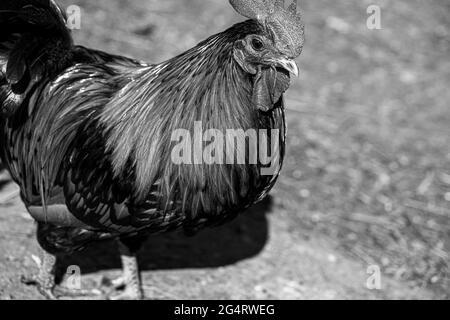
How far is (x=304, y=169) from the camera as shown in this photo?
6.36 meters

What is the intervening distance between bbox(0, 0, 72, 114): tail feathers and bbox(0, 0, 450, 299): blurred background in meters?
1.36

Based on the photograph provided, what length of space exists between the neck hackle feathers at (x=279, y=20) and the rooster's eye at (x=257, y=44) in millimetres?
81

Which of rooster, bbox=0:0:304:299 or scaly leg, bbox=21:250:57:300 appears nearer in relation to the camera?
rooster, bbox=0:0:304:299

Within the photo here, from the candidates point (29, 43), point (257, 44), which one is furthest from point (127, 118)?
point (257, 44)

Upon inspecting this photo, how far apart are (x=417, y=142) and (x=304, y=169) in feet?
4.21

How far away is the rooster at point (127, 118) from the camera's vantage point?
3750 mm

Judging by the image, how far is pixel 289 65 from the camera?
3.55 m

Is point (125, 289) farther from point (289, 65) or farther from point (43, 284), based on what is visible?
point (289, 65)

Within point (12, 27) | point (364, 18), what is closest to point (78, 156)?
point (12, 27)

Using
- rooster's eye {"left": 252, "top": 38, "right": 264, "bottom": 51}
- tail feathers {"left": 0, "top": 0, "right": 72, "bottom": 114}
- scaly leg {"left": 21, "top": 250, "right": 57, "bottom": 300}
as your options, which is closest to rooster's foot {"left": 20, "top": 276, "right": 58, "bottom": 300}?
scaly leg {"left": 21, "top": 250, "right": 57, "bottom": 300}

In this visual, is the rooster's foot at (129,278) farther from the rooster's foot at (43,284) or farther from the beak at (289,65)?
the beak at (289,65)

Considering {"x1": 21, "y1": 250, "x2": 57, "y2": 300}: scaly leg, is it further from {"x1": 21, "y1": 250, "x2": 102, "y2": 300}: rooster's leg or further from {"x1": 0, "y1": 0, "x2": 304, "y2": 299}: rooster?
{"x1": 0, "y1": 0, "x2": 304, "y2": 299}: rooster

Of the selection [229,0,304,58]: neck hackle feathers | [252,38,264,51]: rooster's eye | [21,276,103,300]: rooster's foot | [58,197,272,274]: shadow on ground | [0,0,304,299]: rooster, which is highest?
[229,0,304,58]: neck hackle feathers

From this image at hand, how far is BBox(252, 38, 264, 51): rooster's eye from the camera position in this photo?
3625 mm
